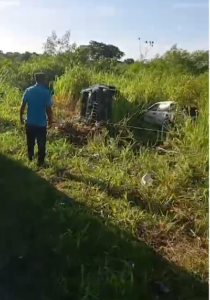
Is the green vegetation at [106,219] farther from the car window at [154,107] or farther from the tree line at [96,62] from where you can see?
the tree line at [96,62]

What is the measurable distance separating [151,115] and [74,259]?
5271 millimetres

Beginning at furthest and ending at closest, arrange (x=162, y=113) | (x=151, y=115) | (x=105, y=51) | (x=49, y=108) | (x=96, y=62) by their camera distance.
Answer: (x=105, y=51) → (x=96, y=62) → (x=151, y=115) → (x=162, y=113) → (x=49, y=108)

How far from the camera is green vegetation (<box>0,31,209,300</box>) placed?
3.27 meters

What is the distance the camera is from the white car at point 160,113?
7488 mm

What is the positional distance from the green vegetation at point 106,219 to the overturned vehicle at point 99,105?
1289 mm

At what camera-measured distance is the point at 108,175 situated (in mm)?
5410

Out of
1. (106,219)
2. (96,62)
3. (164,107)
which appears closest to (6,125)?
(164,107)

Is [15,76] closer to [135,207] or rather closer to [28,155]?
[28,155]

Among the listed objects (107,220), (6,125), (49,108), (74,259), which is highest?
(49,108)

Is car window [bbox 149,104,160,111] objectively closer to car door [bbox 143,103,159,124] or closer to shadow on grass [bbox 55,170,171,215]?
car door [bbox 143,103,159,124]

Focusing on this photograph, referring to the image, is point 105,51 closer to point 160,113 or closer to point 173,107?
point 160,113

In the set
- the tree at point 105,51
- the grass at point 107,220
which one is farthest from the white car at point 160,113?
the tree at point 105,51

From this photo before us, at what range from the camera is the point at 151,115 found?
8.45 meters

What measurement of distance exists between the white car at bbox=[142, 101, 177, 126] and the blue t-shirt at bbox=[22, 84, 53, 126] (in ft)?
7.44
